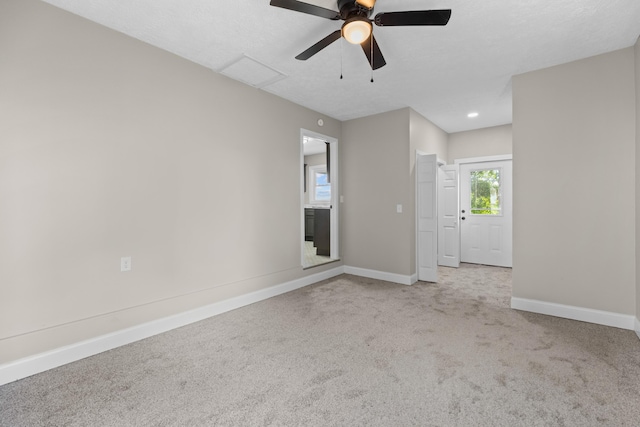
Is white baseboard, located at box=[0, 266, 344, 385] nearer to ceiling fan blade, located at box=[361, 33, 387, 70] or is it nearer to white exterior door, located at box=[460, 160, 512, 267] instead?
ceiling fan blade, located at box=[361, 33, 387, 70]

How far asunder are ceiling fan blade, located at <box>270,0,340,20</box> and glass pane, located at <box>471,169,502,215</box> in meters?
4.89

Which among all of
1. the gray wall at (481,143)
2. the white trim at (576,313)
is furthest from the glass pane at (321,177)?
the white trim at (576,313)

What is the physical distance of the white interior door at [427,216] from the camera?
442cm

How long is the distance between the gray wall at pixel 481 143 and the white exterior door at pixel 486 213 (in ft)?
0.69

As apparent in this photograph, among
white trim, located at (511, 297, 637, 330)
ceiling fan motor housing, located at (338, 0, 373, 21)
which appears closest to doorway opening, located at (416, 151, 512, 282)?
white trim, located at (511, 297, 637, 330)

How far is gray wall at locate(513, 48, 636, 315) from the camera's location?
2.75 metres

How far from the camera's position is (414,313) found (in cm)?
316

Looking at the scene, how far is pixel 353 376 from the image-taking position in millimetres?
1988

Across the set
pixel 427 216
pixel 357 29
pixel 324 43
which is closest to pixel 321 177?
pixel 427 216

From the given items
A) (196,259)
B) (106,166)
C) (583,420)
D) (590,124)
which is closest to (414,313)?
(583,420)

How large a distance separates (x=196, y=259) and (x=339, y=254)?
2.62 m

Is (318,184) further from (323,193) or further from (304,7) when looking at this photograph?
(304,7)

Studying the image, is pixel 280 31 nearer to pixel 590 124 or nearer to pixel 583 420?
pixel 590 124

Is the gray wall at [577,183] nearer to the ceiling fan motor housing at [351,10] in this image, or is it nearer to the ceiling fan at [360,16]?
the ceiling fan at [360,16]
